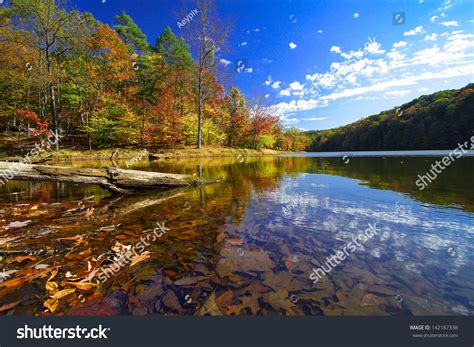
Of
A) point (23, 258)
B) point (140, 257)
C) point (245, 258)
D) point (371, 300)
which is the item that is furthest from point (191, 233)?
point (371, 300)

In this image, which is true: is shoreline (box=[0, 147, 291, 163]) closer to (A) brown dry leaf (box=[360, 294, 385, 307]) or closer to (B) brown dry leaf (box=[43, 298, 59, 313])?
(B) brown dry leaf (box=[43, 298, 59, 313])

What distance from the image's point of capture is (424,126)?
72.6m

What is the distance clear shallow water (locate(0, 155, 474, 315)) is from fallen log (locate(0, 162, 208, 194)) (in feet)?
3.10

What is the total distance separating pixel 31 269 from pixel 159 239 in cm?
179

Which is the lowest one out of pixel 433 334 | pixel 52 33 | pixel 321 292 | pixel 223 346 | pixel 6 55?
pixel 223 346

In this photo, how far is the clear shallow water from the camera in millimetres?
2453

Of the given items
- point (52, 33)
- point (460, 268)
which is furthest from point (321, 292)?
point (52, 33)

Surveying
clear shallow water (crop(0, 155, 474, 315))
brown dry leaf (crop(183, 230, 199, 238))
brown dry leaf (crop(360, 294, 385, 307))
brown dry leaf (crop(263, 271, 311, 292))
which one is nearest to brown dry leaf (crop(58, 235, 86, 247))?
clear shallow water (crop(0, 155, 474, 315))

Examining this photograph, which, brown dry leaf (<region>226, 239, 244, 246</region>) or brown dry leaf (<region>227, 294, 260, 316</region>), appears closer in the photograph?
brown dry leaf (<region>227, 294, 260, 316</region>)

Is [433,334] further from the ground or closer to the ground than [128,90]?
closer to the ground

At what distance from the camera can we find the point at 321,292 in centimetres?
263

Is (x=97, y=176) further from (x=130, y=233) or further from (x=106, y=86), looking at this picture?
(x=106, y=86)

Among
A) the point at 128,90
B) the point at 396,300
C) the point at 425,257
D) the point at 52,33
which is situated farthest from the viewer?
the point at 128,90

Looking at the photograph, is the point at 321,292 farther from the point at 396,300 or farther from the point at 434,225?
the point at 434,225
